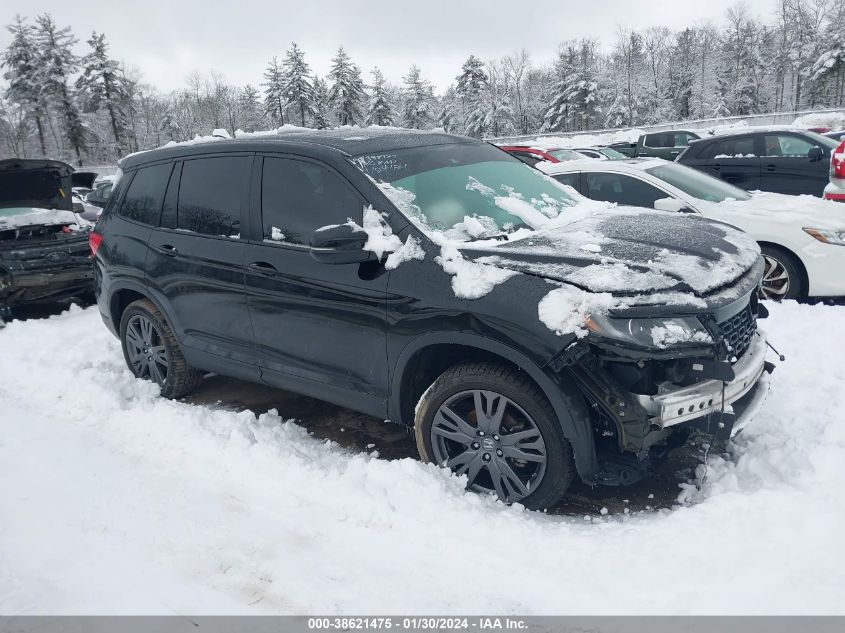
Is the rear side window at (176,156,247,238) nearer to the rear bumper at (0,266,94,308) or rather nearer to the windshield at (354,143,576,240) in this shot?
the windshield at (354,143,576,240)

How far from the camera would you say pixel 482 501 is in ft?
10.9

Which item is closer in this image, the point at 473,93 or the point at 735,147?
the point at 735,147

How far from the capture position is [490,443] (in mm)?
3312

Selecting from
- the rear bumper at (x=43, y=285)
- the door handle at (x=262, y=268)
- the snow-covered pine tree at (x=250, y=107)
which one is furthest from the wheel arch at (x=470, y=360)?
the snow-covered pine tree at (x=250, y=107)

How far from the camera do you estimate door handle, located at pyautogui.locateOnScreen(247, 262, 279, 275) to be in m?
4.00

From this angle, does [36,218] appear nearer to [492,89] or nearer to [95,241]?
[95,241]

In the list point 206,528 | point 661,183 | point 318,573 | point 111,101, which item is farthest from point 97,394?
point 111,101

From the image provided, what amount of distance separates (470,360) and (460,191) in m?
1.15

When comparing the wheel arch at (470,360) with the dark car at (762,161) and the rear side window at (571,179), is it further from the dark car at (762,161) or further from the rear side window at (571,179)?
the dark car at (762,161)

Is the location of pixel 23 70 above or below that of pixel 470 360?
above

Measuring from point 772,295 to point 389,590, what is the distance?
17.0 feet

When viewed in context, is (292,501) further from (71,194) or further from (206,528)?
(71,194)

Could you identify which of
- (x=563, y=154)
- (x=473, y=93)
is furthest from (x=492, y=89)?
(x=563, y=154)

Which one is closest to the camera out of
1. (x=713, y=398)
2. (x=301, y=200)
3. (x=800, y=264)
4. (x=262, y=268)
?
(x=713, y=398)
